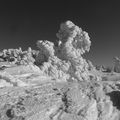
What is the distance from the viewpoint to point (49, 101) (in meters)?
11.5

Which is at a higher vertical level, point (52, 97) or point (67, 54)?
point (67, 54)

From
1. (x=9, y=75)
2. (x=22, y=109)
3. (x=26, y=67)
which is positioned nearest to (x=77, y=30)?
(x=26, y=67)

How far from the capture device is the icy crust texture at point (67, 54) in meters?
20.9

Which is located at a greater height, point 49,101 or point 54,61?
point 54,61

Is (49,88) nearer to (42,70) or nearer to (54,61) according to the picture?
(42,70)

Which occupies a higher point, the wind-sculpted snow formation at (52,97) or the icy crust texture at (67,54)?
the icy crust texture at (67,54)

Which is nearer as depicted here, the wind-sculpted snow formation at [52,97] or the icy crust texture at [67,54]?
the wind-sculpted snow formation at [52,97]

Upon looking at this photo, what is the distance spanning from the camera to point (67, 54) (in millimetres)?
22500

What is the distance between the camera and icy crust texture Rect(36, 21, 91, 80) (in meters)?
20.9

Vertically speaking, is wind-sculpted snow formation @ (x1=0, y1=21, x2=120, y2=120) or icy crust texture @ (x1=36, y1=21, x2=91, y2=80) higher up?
icy crust texture @ (x1=36, y1=21, x2=91, y2=80)

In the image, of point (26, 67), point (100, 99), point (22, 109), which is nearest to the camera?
point (22, 109)

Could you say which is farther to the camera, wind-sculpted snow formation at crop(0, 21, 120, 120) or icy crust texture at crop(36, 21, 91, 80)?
icy crust texture at crop(36, 21, 91, 80)

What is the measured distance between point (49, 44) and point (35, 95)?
11.8m

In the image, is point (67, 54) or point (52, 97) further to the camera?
point (67, 54)
